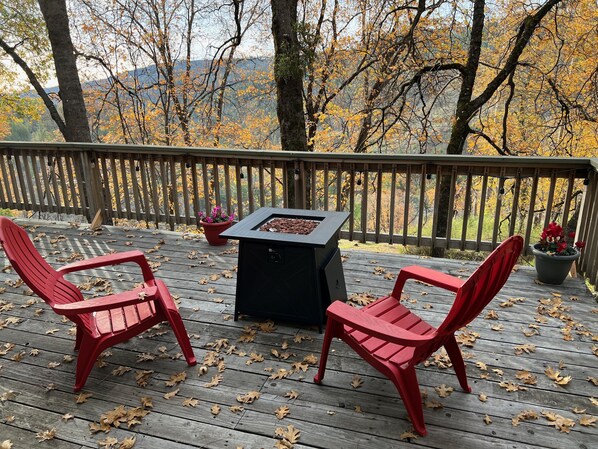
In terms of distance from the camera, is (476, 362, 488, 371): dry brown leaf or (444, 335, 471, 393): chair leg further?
(476, 362, 488, 371): dry brown leaf

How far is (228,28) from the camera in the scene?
11.4m

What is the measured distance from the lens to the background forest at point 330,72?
7.46 metres

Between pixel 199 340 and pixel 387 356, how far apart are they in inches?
52.5

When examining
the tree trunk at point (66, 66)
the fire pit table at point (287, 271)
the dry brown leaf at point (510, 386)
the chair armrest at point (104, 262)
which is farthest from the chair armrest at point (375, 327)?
the tree trunk at point (66, 66)

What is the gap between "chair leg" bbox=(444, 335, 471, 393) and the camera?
2113 millimetres

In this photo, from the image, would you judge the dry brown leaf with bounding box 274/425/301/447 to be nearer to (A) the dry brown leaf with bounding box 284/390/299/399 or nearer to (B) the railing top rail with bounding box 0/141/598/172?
Result: (A) the dry brown leaf with bounding box 284/390/299/399

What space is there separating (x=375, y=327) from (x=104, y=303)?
138 cm

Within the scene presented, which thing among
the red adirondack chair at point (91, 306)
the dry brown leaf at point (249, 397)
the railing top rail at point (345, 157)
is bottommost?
the dry brown leaf at point (249, 397)

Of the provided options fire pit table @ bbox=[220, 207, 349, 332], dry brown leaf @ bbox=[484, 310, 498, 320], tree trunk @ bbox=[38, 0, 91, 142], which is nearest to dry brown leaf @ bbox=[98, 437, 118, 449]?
fire pit table @ bbox=[220, 207, 349, 332]

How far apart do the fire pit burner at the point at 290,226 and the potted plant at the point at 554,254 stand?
194 cm

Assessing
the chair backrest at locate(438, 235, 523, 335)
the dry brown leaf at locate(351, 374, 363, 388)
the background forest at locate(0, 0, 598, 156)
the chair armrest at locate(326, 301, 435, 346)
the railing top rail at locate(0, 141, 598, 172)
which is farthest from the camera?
the background forest at locate(0, 0, 598, 156)

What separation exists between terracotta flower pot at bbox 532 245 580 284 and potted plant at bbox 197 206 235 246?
9.91 ft

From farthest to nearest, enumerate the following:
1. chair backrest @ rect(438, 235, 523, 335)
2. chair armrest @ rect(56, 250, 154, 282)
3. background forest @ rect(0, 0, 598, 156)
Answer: background forest @ rect(0, 0, 598, 156), chair armrest @ rect(56, 250, 154, 282), chair backrest @ rect(438, 235, 523, 335)

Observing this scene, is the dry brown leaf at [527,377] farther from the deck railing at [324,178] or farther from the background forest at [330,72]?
the background forest at [330,72]
